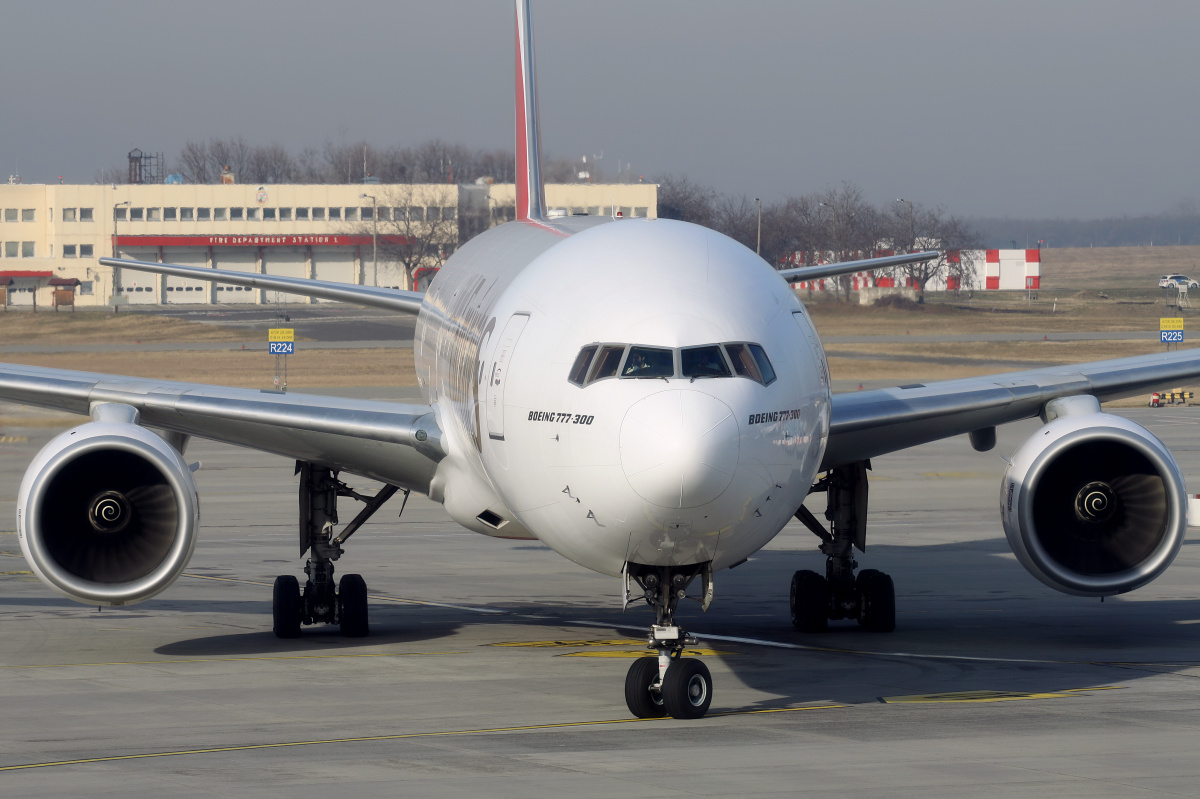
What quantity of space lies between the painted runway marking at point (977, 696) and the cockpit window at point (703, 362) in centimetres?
386

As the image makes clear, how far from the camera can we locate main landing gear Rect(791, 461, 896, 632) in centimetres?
1719

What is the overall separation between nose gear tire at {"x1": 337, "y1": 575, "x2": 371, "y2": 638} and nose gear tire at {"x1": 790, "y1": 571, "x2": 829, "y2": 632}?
480 centimetres

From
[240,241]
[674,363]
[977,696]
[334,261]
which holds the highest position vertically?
[240,241]

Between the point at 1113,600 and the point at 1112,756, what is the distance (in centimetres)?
935

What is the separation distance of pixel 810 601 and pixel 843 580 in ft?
1.83

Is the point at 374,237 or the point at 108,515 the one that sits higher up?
the point at 374,237

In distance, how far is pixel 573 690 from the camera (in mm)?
13664

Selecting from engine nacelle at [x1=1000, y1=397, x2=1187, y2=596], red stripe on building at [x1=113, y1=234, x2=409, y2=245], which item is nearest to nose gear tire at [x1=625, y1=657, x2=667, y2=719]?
engine nacelle at [x1=1000, y1=397, x2=1187, y2=596]

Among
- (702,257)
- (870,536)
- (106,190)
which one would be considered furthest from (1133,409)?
(106,190)

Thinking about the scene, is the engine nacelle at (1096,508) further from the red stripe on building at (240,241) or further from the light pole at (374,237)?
the red stripe on building at (240,241)

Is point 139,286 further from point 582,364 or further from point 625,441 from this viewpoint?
point 625,441

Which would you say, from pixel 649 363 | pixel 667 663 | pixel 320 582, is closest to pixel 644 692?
pixel 667 663

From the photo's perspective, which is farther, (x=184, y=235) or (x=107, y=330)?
(x=184, y=235)

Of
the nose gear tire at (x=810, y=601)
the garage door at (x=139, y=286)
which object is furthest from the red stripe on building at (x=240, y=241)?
the nose gear tire at (x=810, y=601)
